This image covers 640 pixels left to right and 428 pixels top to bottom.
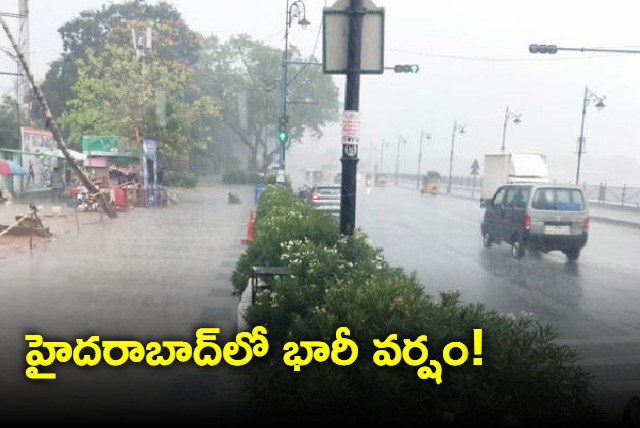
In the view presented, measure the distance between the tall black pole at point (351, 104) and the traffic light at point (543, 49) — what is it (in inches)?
602

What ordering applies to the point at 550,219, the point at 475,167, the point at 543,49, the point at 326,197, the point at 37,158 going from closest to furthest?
the point at 550,219 → the point at 543,49 → the point at 326,197 → the point at 37,158 → the point at 475,167

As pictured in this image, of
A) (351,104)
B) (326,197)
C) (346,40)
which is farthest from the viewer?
(326,197)

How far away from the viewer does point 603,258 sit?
15.3 m

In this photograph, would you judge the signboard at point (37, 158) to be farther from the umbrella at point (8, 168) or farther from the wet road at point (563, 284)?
the wet road at point (563, 284)

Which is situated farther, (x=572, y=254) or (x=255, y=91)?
(x=255, y=91)

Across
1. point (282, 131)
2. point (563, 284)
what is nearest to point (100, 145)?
point (282, 131)

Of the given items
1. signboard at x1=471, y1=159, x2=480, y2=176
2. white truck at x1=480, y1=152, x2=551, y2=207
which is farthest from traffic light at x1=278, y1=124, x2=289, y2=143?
signboard at x1=471, y1=159, x2=480, y2=176

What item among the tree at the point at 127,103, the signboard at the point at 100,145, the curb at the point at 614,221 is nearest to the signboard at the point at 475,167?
the curb at the point at 614,221

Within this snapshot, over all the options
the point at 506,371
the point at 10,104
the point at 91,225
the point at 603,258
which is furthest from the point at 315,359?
the point at 10,104

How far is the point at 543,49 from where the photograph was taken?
19.2 meters

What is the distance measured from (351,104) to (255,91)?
62.0 metres

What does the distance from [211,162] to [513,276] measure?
6362 centimetres

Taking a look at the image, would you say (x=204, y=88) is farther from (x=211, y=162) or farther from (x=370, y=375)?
(x=370, y=375)

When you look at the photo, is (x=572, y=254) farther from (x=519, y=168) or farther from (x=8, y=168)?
(x=8, y=168)
